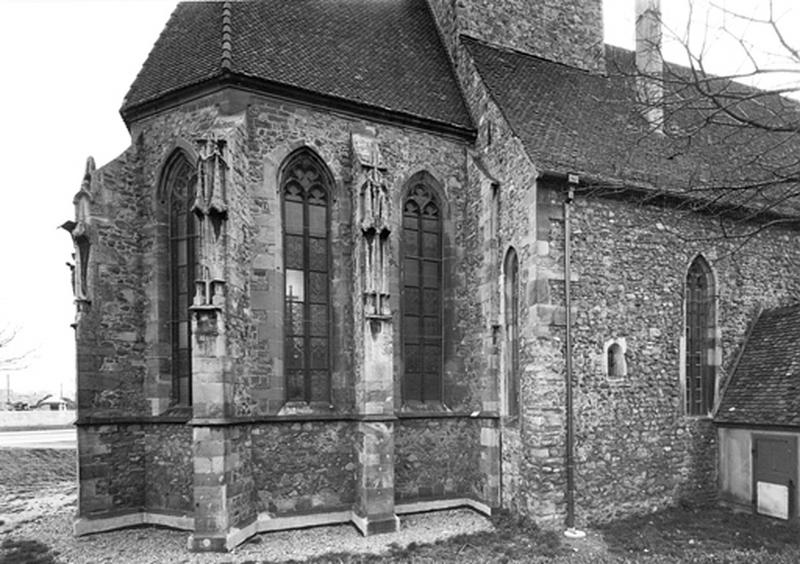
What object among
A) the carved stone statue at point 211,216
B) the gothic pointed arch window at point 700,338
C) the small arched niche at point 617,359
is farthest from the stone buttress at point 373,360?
the gothic pointed arch window at point 700,338

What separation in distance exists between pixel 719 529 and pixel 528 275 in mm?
5520

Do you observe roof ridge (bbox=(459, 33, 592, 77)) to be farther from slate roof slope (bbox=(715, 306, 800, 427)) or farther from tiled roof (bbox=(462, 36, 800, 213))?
slate roof slope (bbox=(715, 306, 800, 427))

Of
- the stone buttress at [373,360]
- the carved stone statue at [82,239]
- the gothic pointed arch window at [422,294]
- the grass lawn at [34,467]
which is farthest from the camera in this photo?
the grass lawn at [34,467]

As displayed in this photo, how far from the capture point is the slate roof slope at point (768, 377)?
399 inches

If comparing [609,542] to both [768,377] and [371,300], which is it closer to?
[768,377]

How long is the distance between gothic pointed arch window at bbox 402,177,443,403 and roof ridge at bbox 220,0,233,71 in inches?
166

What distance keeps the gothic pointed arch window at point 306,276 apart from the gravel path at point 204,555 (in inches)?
95.5

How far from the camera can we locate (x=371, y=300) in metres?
9.80

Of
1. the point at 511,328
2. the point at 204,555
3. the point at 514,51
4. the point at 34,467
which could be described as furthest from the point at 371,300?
the point at 34,467

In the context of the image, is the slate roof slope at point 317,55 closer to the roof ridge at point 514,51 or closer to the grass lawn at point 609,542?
the roof ridge at point 514,51

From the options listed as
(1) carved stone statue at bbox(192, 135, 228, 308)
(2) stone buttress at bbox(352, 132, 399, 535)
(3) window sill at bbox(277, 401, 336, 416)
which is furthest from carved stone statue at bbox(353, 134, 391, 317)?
(1) carved stone statue at bbox(192, 135, 228, 308)

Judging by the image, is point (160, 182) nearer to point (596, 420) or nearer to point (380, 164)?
point (380, 164)

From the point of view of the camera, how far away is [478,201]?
11547mm

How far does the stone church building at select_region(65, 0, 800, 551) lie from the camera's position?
962cm
